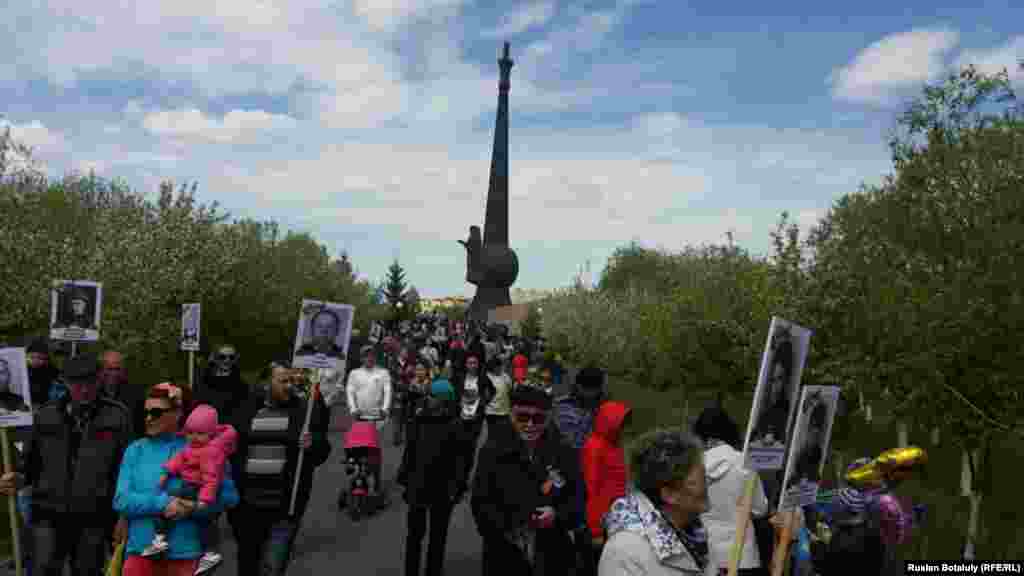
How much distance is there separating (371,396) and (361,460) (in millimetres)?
813

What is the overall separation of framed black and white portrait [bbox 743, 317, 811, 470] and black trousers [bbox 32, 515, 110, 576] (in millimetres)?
4360

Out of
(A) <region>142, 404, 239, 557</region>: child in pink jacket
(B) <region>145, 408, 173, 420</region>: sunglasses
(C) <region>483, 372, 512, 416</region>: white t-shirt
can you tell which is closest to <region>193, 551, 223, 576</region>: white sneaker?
(A) <region>142, 404, 239, 557</region>: child in pink jacket

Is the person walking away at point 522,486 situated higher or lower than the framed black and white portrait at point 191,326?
lower

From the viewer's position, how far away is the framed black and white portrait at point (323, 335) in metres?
8.71

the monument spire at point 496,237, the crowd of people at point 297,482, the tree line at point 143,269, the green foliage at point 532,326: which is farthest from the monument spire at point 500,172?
the crowd of people at point 297,482

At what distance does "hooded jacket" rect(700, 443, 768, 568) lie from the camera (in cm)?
532

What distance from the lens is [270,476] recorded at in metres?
6.85

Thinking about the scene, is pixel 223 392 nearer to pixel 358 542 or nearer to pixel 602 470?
pixel 358 542

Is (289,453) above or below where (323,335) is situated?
below

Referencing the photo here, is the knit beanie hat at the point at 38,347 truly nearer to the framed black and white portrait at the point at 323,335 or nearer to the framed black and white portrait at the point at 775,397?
the framed black and white portrait at the point at 323,335

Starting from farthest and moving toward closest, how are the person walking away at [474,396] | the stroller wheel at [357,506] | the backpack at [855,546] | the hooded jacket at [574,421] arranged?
the person walking away at [474,396]
the stroller wheel at [357,506]
the hooded jacket at [574,421]
the backpack at [855,546]

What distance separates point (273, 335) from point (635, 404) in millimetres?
15165

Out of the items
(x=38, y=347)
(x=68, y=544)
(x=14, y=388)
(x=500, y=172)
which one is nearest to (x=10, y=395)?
(x=14, y=388)

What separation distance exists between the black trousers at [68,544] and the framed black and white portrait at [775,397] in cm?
436
